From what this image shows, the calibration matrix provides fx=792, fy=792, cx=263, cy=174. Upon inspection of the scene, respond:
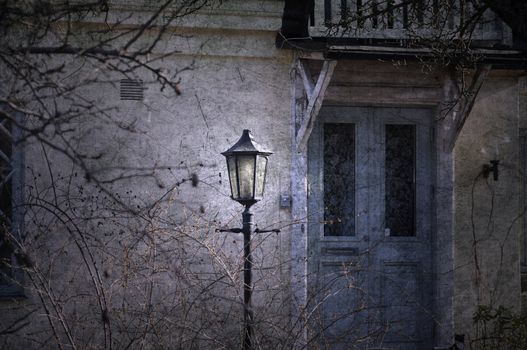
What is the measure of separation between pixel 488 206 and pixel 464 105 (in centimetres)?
124

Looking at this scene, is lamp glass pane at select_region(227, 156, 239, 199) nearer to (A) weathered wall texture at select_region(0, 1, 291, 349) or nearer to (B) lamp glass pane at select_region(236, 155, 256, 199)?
(B) lamp glass pane at select_region(236, 155, 256, 199)

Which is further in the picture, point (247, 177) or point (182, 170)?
point (182, 170)

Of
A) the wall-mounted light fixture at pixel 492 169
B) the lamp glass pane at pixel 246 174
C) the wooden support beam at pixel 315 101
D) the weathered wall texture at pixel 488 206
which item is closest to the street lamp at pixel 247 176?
the lamp glass pane at pixel 246 174

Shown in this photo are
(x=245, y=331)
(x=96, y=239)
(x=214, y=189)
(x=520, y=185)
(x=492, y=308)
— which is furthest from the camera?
(x=520, y=185)

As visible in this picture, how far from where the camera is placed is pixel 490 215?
29.0ft

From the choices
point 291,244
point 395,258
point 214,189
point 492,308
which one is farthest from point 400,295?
point 214,189

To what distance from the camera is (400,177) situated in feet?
29.4

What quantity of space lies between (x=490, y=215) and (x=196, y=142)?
3.41 m

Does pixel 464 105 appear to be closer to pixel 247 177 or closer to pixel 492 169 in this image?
pixel 492 169

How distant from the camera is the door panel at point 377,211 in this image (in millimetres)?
8695

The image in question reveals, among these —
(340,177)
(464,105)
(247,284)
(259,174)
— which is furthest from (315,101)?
(247,284)

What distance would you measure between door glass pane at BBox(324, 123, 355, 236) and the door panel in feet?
0.04

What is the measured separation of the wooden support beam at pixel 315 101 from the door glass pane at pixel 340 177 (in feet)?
2.48

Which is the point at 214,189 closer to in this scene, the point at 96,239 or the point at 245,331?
the point at 96,239
